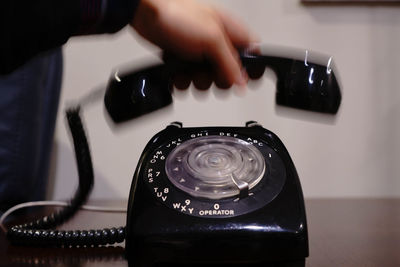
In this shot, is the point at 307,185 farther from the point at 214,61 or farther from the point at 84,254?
the point at 84,254

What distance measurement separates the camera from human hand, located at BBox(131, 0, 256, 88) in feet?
2.02

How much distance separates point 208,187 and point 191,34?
0.73 feet

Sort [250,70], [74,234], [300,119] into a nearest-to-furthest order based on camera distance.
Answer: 1. [74,234]
2. [250,70]
3. [300,119]

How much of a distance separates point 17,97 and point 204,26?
1.54ft

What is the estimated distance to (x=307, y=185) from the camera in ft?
3.76

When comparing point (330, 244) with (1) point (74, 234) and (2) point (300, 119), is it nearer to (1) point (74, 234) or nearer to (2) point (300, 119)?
(1) point (74, 234)

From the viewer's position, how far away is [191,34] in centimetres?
62

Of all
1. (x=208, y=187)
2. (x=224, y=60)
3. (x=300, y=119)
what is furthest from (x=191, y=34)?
(x=300, y=119)

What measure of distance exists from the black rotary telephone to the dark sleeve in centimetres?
16

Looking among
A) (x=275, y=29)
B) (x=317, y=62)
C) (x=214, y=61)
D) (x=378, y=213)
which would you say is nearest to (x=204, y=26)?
(x=214, y=61)

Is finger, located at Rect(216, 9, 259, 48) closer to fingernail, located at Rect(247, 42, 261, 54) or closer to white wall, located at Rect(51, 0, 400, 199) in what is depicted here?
fingernail, located at Rect(247, 42, 261, 54)

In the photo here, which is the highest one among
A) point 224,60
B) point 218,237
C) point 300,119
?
point 224,60

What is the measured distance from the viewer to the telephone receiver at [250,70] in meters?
0.63

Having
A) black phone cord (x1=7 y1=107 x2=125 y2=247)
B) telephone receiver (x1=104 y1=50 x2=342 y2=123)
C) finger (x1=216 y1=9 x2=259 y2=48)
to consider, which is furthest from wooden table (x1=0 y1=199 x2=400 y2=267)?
finger (x1=216 y1=9 x2=259 y2=48)
